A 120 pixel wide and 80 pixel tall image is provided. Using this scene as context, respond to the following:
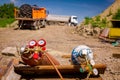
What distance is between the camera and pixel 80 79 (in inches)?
182

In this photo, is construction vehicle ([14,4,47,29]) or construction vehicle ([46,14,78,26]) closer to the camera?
construction vehicle ([14,4,47,29])

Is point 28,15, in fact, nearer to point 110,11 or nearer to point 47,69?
point 110,11

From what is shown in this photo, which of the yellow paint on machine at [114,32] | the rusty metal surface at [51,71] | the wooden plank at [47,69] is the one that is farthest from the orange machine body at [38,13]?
the wooden plank at [47,69]

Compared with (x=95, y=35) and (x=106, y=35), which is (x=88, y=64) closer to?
(x=106, y=35)

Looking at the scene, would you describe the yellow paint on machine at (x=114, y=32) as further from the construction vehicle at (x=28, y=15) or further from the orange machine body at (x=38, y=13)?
the orange machine body at (x=38, y=13)

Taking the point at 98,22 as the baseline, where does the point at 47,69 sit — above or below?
above

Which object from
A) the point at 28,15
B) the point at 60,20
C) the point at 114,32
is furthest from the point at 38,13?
the point at 60,20

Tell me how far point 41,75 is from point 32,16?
81.9 feet

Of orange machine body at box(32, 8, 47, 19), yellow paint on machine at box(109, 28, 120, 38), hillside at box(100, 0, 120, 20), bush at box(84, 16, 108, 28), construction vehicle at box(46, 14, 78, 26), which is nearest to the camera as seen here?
yellow paint on machine at box(109, 28, 120, 38)

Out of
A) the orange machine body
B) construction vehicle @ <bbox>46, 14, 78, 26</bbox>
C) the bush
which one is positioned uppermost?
the orange machine body

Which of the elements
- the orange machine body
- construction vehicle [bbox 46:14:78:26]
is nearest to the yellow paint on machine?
the orange machine body

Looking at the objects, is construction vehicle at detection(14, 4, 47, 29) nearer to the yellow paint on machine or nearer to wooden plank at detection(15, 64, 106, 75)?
the yellow paint on machine

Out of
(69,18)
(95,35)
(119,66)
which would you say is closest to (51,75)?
(119,66)

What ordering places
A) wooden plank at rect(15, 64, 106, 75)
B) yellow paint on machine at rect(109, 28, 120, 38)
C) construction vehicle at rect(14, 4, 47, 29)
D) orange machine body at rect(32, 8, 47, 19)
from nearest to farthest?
1. wooden plank at rect(15, 64, 106, 75)
2. yellow paint on machine at rect(109, 28, 120, 38)
3. construction vehicle at rect(14, 4, 47, 29)
4. orange machine body at rect(32, 8, 47, 19)
